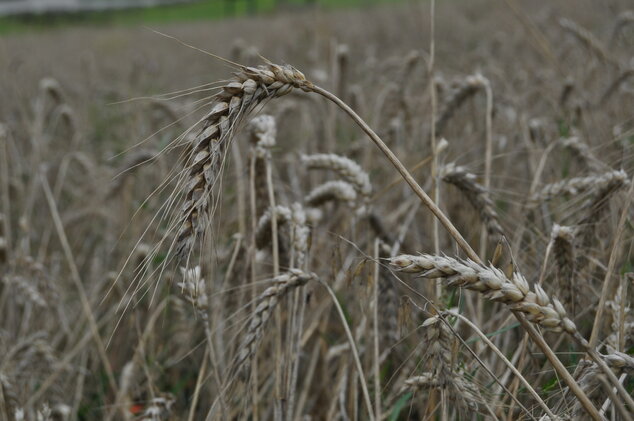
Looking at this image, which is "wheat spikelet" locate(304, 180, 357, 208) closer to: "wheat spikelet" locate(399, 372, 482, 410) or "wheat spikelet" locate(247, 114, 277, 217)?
"wheat spikelet" locate(247, 114, 277, 217)

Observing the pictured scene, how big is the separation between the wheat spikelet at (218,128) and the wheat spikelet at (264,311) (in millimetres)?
415

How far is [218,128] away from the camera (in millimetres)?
1046

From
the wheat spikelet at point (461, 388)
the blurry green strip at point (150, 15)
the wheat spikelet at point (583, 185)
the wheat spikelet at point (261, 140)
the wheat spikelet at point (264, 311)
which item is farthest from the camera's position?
the blurry green strip at point (150, 15)

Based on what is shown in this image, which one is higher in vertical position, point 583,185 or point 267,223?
point 583,185

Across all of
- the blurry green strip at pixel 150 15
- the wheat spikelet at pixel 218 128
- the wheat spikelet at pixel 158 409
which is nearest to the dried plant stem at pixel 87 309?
the wheat spikelet at pixel 158 409

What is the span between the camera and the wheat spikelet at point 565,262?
4.66 feet

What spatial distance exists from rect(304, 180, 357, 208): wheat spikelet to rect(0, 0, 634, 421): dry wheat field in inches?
0.4

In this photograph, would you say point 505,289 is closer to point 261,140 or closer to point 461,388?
point 461,388

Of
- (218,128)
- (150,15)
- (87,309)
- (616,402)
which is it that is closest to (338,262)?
(218,128)

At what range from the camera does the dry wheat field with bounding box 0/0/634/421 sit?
1083 mm

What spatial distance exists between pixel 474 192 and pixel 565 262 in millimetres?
337

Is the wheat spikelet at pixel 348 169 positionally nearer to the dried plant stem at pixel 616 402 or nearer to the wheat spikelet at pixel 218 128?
the wheat spikelet at pixel 218 128

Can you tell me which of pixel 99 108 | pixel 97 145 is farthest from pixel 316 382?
pixel 99 108

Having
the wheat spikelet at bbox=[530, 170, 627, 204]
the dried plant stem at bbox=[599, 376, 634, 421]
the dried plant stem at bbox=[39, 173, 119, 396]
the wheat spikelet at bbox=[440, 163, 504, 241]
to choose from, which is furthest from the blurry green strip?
the dried plant stem at bbox=[599, 376, 634, 421]
